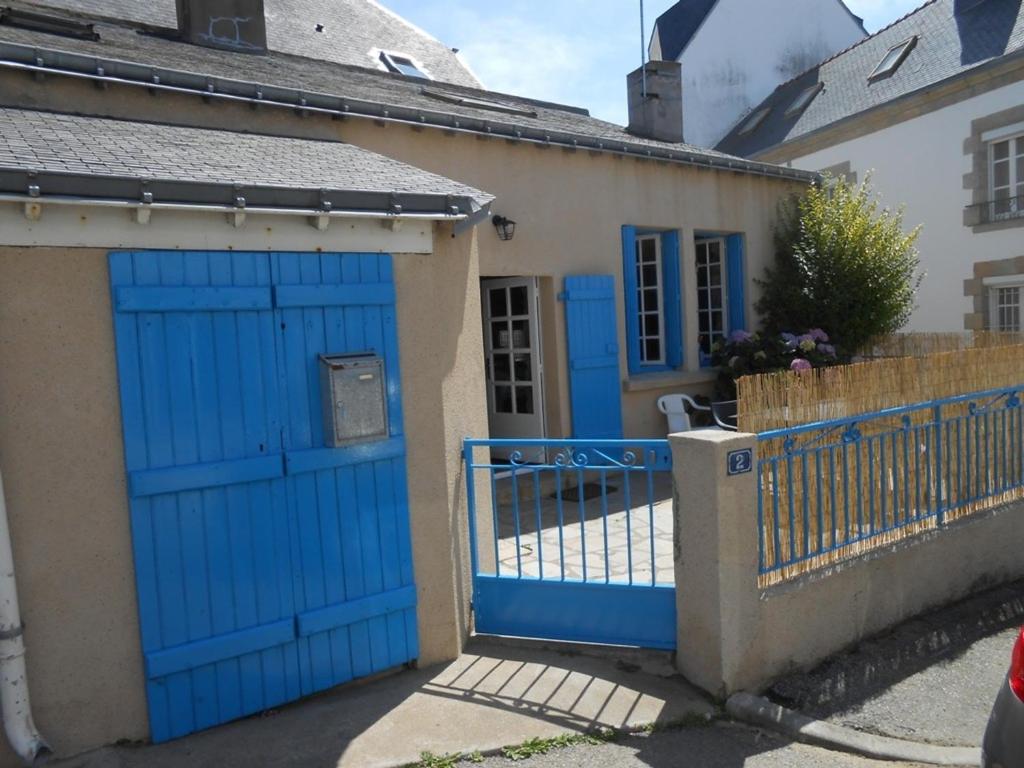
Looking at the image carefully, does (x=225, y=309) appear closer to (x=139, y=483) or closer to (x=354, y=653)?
(x=139, y=483)

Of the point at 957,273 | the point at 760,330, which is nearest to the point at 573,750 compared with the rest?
the point at 760,330

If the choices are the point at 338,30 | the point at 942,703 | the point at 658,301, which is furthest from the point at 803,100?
the point at 942,703

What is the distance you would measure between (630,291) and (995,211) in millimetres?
9685

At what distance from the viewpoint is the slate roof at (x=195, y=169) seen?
324cm

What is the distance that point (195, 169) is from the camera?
12.2ft

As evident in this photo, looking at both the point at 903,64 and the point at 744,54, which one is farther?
the point at 744,54

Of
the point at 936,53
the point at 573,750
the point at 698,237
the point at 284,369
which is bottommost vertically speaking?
the point at 573,750

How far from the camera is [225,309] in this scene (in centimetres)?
362

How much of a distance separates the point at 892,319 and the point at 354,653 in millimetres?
9017

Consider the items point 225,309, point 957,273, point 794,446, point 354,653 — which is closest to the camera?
point 225,309

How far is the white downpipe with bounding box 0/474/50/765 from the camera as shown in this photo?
307 centimetres

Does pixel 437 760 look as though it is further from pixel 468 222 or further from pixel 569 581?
pixel 468 222

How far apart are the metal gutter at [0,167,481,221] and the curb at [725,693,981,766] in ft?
9.54

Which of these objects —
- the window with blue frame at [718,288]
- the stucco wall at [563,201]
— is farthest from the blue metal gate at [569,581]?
the window with blue frame at [718,288]
